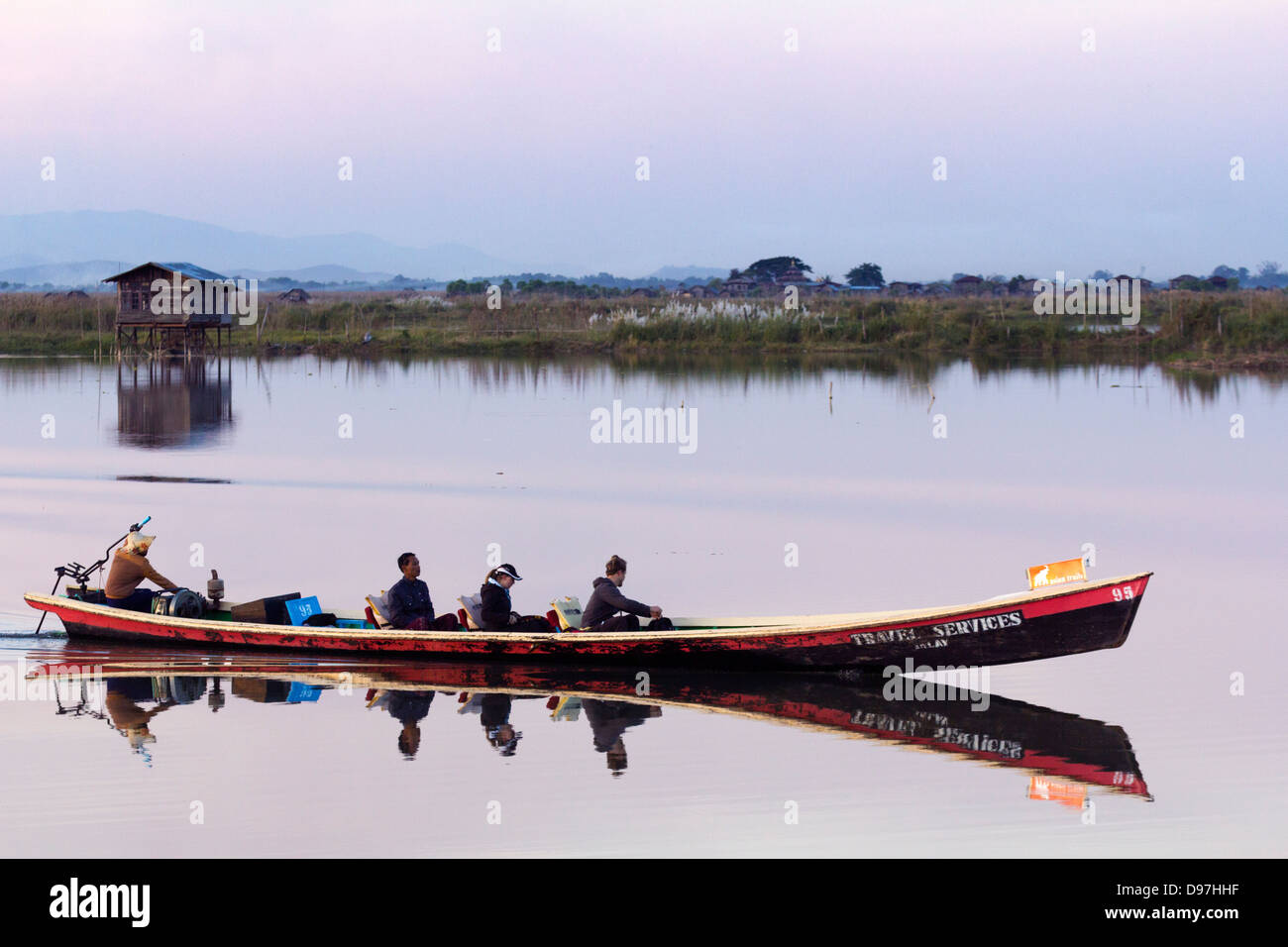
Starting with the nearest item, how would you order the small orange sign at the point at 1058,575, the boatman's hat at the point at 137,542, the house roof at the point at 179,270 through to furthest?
1. the small orange sign at the point at 1058,575
2. the boatman's hat at the point at 137,542
3. the house roof at the point at 179,270

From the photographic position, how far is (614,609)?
14.5 metres

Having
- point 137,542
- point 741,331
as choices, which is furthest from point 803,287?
point 137,542

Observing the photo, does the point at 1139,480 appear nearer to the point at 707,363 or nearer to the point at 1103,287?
the point at 707,363

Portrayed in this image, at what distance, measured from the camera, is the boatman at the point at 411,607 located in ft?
48.2

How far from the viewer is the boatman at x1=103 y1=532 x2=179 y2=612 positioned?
15.4 meters

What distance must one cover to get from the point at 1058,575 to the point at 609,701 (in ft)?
12.8

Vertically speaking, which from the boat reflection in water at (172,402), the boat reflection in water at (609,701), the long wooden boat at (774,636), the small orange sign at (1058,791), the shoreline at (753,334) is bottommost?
the small orange sign at (1058,791)

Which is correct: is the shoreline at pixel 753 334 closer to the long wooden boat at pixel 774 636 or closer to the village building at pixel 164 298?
the village building at pixel 164 298

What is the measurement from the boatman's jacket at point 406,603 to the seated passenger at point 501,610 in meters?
0.60

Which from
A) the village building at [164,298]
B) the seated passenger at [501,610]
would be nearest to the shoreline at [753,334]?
the village building at [164,298]

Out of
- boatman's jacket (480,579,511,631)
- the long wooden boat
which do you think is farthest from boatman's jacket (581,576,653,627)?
boatman's jacket (480,579,511,631)

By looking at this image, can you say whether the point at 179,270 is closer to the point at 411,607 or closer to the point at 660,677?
the point at 411,607

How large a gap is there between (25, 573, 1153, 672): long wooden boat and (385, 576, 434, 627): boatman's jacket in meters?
0.25
